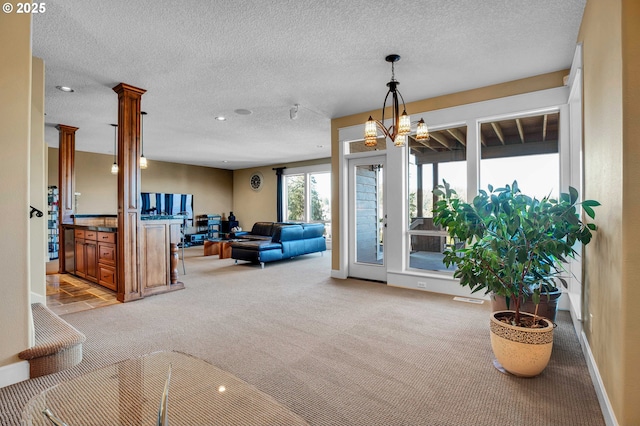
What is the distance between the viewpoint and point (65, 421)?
4.18 ft

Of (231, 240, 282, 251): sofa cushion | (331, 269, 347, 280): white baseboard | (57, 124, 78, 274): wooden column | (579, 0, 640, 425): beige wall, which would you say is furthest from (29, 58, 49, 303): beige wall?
(579, 0, 640, 425): beige wall

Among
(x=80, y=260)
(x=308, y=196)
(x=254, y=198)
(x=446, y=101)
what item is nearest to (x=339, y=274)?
(x=446, y=101)

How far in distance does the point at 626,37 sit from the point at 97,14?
3541 mm

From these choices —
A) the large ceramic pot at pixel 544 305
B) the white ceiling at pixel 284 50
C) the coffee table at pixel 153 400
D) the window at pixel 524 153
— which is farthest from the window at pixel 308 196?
the coffee table at pixel 153 400

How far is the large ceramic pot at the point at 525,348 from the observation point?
2.09m

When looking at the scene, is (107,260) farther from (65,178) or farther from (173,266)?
(65,178)

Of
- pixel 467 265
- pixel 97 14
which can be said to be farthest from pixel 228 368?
pixel 97 14

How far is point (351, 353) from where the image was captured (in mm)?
2535

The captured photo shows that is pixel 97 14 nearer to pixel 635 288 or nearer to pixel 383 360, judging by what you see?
pixel 383 360

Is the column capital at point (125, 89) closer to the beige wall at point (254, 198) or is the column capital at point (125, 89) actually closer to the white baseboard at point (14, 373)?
the white baseboard at point (14, 373)

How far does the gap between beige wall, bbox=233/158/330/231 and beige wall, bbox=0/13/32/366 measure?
8.06m

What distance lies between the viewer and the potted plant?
2.06 metres

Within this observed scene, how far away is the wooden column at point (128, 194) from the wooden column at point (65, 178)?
2561mm

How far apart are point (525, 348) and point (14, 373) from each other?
3421 mm
